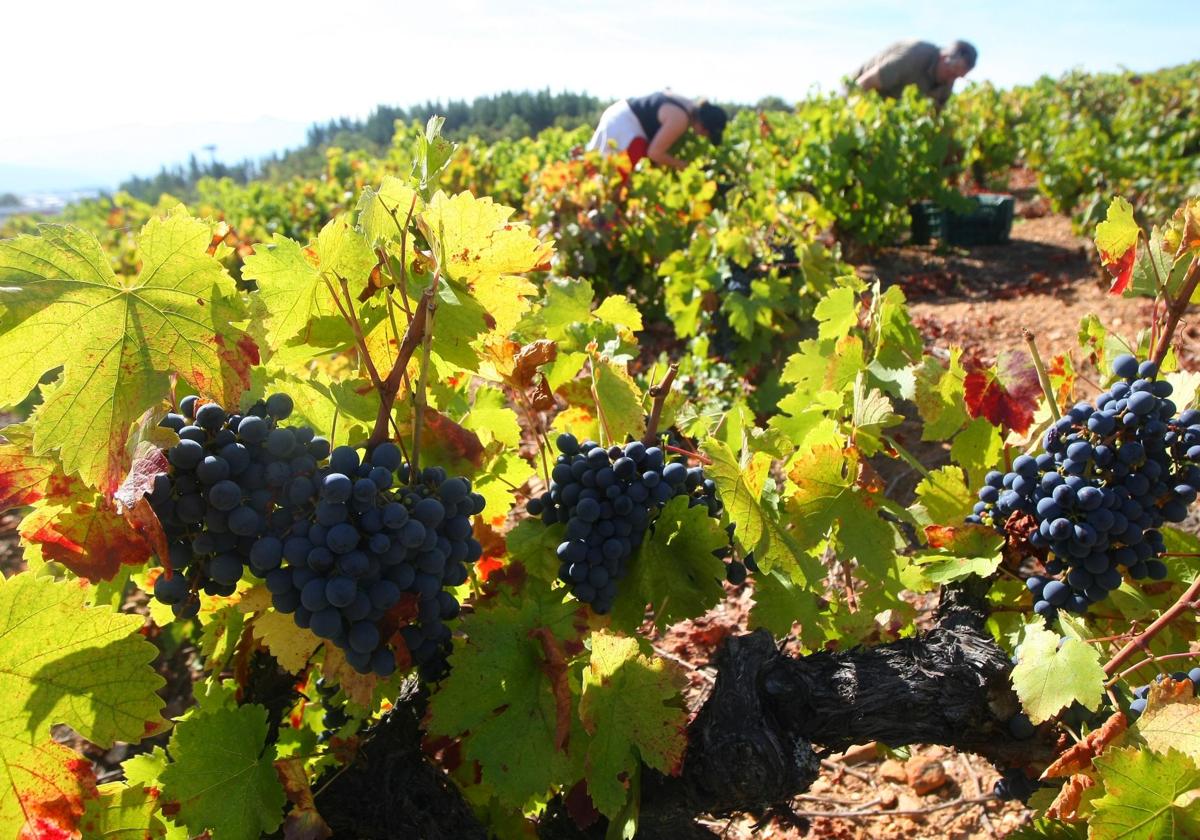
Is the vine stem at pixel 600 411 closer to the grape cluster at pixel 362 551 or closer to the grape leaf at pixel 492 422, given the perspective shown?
the grape leaf at pixel 492 422

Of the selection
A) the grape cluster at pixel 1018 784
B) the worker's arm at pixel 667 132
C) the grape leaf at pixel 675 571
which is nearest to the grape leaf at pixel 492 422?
the grape leaf at pixel 675 571

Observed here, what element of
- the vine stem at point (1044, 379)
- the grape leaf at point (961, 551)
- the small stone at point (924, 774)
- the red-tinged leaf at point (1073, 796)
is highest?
the vine stem at point (1044, 379)

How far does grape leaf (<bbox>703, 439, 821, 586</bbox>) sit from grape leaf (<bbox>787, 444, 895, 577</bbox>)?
0.14 metres

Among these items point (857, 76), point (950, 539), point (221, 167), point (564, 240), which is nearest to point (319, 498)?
point (950, 539)

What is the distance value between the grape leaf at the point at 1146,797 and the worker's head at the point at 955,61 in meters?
16.0

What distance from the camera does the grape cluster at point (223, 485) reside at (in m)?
1.18

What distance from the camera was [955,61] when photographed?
47.9ft

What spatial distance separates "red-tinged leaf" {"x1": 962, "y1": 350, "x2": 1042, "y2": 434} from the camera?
71.4 inches

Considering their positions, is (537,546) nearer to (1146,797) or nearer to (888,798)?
(1146,797)

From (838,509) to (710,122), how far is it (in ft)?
34.5

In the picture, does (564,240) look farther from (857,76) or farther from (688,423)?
(857,76)

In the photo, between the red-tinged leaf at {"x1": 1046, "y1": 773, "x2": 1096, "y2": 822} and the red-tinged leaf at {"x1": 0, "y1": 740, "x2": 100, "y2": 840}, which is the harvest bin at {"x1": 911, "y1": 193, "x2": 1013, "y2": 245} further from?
the red-tinged leaf at {"x1": 0, "y1": 740, "x2": 100, "y2": 840}

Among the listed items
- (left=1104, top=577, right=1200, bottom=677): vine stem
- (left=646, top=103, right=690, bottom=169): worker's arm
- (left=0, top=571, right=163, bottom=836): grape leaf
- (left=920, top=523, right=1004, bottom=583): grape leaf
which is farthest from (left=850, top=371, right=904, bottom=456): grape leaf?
(left=646, top=103, right=690, bottom=169): worker's arm

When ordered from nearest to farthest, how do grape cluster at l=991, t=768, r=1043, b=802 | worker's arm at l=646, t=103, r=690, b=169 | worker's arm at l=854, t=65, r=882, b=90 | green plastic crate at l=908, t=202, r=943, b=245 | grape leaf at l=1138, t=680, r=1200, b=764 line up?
grape leaf at l=1138, t=680, r=1200, b=764 → grape cluster at l=991, t=768, r=1043, b=802 → green plastic crate at l=908, t=202, r=943, b=245 → worker's arm at l=646, t=103, r=690, b=169 → worker's arm at l=854, t=65, r=882, b=90
